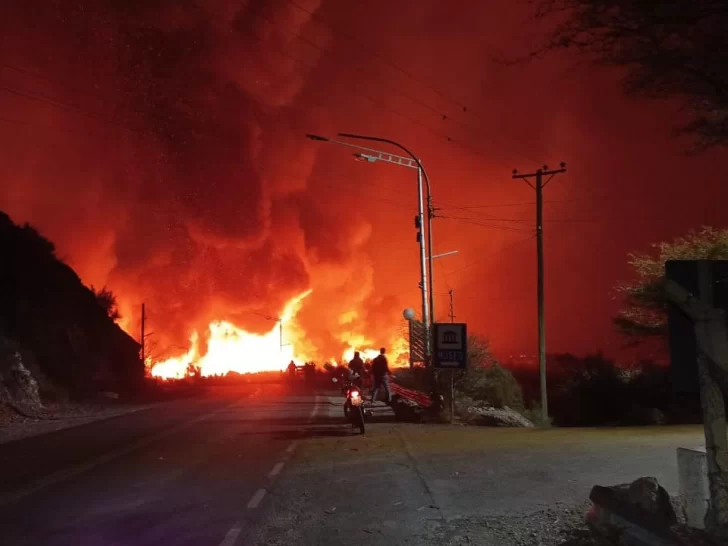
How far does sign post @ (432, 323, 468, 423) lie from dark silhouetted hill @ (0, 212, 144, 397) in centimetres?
1672

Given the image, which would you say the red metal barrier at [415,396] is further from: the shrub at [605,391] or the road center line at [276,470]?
the shrub at [605,391]

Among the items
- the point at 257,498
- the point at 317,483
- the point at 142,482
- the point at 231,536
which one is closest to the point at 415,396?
the point at 317,483

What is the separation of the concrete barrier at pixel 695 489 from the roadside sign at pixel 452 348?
11436 mm

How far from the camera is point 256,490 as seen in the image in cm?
923

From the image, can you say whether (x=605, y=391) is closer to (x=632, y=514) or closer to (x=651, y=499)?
(x=651, y=499)

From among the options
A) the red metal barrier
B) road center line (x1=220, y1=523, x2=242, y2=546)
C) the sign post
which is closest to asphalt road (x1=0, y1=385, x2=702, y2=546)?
road center line (x1=220, y1=523, x2=242, y2=546)

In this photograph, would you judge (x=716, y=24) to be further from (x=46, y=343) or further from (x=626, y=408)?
(x=46, y=343)

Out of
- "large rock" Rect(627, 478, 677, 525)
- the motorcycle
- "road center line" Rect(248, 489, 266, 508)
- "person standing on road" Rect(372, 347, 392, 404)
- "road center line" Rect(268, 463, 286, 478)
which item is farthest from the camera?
"person standing on road" Rect(372, 347, 392, 404)

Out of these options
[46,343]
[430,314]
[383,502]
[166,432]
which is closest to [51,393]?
[46,343]

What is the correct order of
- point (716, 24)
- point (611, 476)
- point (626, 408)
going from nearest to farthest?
point (716, 24) → point (611, 476) → point (626, 408)

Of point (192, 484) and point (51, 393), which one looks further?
point (51, 393)

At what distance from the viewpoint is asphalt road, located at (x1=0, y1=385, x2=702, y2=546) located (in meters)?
7.06

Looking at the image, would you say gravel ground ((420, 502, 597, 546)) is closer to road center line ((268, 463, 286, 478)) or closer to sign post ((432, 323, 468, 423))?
road center line ((268, 463, 286, 478))

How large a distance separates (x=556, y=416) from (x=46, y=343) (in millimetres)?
22288
